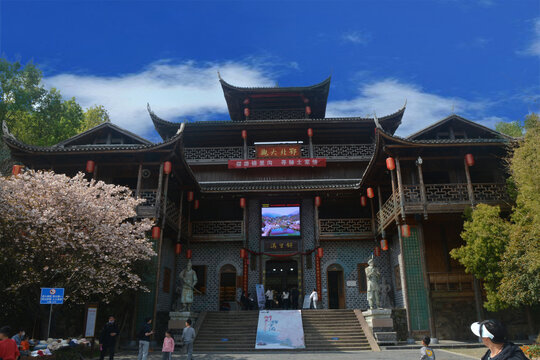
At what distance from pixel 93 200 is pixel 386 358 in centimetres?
986

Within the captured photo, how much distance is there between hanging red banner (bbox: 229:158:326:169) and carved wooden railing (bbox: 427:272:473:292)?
827cm

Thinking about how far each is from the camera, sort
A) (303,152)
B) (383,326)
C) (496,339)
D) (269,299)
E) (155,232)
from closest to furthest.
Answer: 1. (496,339)
2. (383,326)
3. (155,232)
4. (269,299)
5. (303,152)

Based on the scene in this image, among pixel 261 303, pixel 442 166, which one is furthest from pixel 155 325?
pixel 442 166

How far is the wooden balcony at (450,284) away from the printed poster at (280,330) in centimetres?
500

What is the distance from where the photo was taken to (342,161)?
20.6 meters

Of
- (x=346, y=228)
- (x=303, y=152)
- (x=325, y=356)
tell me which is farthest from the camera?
(x=303, y=152)

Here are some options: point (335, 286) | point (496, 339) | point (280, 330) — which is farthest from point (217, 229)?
point (496, 339)

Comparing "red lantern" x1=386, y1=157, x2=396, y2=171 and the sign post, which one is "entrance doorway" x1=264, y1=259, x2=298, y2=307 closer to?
"red lantern" x1=386, y1=157, x2=396, y2=171

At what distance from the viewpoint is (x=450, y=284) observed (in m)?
14.3

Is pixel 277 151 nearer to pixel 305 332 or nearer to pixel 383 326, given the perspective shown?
pixel 305 332

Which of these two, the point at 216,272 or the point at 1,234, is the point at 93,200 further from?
the point at 216,272

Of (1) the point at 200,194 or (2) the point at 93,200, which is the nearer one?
(2) the point at 93,200

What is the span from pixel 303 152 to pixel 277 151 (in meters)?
1.41

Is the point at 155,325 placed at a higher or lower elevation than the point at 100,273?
lower
